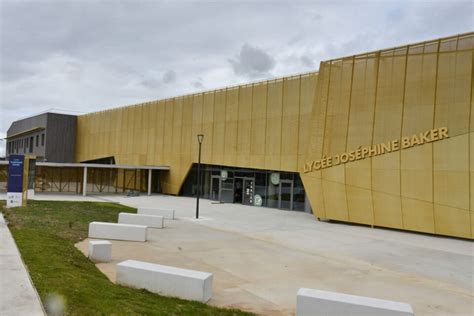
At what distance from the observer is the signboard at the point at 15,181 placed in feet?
75.9

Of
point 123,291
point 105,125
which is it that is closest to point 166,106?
point 105,125

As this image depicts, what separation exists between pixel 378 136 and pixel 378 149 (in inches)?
26.0

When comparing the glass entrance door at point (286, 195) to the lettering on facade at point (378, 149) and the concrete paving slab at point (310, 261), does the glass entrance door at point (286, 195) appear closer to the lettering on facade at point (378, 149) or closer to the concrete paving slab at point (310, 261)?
the lettering on facade at point (378, 149)

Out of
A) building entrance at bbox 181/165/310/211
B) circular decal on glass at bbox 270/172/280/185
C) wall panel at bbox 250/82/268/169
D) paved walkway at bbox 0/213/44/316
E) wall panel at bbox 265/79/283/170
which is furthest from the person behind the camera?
circular decal on glass at bbox 270/172/280/185

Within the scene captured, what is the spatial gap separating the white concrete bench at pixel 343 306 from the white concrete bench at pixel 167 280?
1.90 m

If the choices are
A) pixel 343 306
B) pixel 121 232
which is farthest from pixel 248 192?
pixel 343 306

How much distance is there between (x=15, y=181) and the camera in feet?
75.9

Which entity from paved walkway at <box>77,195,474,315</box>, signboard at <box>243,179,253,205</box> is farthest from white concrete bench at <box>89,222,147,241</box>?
signboard at <box>243,179,253,205</box>

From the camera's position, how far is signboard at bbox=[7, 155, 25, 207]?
23141 mm

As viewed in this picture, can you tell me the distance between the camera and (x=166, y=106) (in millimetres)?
42188

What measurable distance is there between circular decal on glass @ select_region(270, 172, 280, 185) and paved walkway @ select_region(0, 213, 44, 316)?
23.2 meters

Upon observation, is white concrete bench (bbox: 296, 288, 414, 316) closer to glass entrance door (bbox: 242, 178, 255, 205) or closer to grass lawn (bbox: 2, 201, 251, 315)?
grass lawn (bbox: 2, 201, 251, 315)

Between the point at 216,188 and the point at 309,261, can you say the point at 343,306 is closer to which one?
the point at 309,261

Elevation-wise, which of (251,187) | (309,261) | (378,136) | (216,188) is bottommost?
(309,261)
